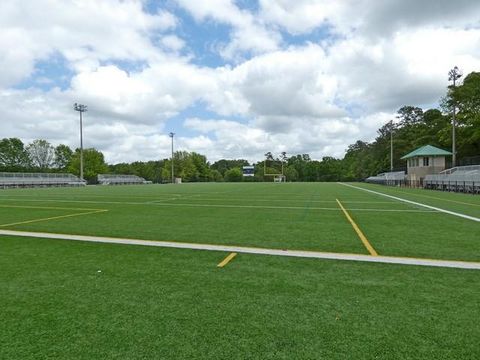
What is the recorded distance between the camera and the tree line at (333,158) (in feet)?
156

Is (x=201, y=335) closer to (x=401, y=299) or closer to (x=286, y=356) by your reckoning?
(x=286, y=356)

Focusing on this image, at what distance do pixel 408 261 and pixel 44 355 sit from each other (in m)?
5.02

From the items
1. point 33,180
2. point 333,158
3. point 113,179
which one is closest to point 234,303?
point 33,180

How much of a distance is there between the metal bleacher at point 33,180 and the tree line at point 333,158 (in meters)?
20.6

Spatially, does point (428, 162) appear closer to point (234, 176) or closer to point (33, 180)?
point (33, 180)

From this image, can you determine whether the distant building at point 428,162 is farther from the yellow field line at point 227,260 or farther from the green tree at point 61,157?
the green tree at point 61,157

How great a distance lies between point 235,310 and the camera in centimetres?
346

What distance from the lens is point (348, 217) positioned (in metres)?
11.2

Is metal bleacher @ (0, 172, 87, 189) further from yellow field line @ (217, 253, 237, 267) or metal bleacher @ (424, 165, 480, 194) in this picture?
metal bleacher @ (424, 165, 480, 194)

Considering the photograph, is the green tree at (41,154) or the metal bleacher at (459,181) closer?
the metal bleacher at (459,181)

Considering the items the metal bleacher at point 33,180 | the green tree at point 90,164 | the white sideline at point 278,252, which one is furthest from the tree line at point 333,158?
the white sideline at point 278,252

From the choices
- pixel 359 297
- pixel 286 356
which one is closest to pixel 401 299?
pixel 359 297

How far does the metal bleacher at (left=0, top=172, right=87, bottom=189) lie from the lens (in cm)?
4650

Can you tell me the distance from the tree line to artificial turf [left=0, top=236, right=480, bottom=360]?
39751 mm
